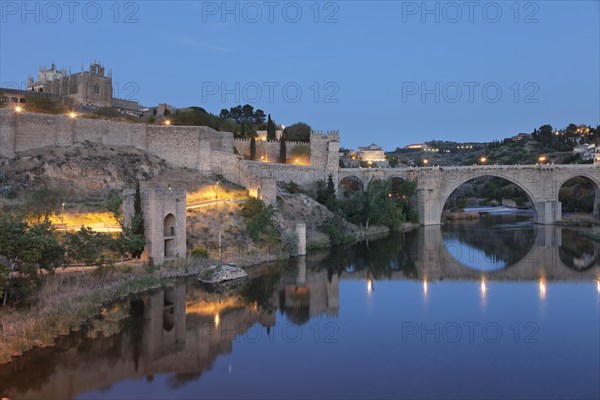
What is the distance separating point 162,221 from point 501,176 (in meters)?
32.7

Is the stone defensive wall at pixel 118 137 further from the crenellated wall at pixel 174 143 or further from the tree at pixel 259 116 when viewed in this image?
the tree at pixel 259 116

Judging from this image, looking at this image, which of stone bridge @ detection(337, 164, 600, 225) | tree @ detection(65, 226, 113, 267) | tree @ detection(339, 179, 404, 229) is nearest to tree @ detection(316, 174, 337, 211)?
tree @ detection(339, 179, 404, 229)

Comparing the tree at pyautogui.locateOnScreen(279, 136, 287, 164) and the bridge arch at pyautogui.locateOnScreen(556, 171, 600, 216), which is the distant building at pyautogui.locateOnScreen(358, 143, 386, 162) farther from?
the tree at pyautogui.locateOnScreen(279, 136, 287, 164)

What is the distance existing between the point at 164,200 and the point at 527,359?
12944 mm

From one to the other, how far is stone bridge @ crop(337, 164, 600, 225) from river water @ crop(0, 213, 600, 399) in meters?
20.6

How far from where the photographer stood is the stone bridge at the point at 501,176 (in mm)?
41562

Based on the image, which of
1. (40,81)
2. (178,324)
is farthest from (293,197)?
(40,81)

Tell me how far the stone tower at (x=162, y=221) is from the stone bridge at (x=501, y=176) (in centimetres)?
Result: 2374

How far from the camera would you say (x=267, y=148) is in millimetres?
39469

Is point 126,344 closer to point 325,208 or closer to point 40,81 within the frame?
point 325,208

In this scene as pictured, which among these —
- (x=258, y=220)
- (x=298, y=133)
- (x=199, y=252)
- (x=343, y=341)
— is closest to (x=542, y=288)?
(x=343, y=341)

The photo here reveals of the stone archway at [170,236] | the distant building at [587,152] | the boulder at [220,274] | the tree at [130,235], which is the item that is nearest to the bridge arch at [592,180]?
the distant building at [587,152]

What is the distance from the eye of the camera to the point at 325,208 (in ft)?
105

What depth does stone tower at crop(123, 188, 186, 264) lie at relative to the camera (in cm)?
1839
